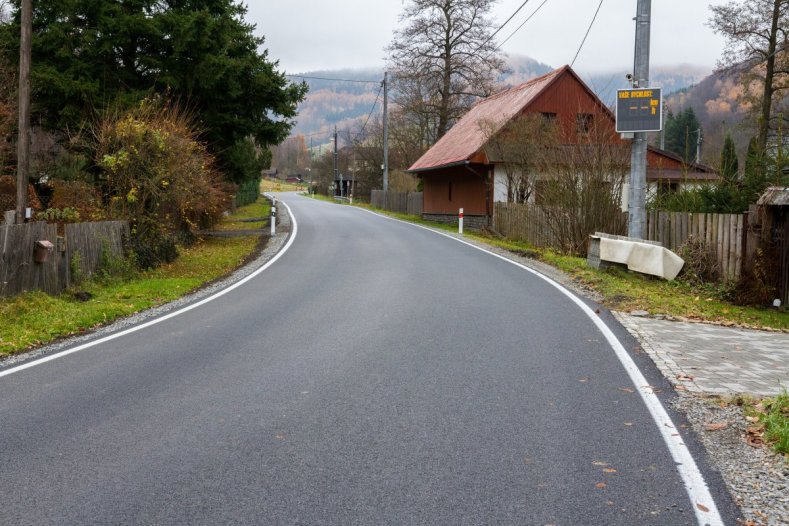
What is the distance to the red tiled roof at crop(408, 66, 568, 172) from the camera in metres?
29.6

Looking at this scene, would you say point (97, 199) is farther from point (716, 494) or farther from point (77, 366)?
point (716, 494)

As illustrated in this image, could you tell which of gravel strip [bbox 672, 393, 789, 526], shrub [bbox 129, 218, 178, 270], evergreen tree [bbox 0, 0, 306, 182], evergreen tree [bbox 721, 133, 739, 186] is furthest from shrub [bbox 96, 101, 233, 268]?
gravel strip [bbox 672, 393, 789, 526]

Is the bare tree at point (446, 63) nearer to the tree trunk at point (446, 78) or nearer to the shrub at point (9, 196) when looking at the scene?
the tree trunk at point (446, 78)

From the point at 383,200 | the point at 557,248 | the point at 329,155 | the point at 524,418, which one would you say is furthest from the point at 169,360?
the point at 329,155

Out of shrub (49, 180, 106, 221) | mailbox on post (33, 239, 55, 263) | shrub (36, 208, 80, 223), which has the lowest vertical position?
mailbox on post (33, 239, 55, 263)

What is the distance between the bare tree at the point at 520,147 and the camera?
80.3 feet

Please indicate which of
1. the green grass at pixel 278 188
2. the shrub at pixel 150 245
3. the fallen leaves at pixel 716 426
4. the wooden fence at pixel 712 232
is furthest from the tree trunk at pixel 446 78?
the green grass at pixel 278 188

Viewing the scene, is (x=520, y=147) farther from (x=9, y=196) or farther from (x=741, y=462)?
(x=741, y=462)

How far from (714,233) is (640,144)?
2.30 meters

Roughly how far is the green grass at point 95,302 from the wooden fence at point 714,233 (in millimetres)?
9708

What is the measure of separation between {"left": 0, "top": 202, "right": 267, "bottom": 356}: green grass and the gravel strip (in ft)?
23.5

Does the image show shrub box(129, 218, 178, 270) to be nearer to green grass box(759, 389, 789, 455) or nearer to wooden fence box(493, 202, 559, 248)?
wooden fence box(493, 202, 559, 248)

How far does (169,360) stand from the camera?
737cm

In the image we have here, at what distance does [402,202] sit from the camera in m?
48.2
